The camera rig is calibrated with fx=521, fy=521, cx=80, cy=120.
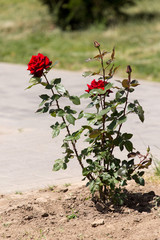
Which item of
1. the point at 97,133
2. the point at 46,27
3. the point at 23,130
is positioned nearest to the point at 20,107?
the point at 23,130

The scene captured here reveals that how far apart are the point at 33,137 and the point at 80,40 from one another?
9163 mm

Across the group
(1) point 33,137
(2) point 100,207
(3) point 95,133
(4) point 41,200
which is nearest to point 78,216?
(2) point 100,207

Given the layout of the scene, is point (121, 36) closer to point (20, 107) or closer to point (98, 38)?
point (98, 38)

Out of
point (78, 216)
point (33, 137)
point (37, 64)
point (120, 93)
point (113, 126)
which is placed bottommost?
point (78, 216)

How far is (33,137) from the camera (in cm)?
663

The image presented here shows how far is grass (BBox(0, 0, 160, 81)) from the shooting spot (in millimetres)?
12370

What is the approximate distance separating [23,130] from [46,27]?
11.2 meters

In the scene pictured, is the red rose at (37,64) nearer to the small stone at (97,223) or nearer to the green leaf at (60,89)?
the green leaf at (60,89)

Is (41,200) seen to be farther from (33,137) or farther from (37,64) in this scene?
(33,137)

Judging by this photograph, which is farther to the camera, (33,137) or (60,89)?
(33,137)

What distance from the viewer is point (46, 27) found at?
695 inches

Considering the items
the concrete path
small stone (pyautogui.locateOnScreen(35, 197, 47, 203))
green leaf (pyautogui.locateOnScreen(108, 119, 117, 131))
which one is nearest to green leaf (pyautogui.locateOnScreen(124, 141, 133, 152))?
green leaf (pyautogui.locateOnScreen(108, 119, 117, 131))

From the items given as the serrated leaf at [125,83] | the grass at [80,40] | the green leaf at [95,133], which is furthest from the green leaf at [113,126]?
the grass at [80,40]

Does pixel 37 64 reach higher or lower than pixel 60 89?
higher
